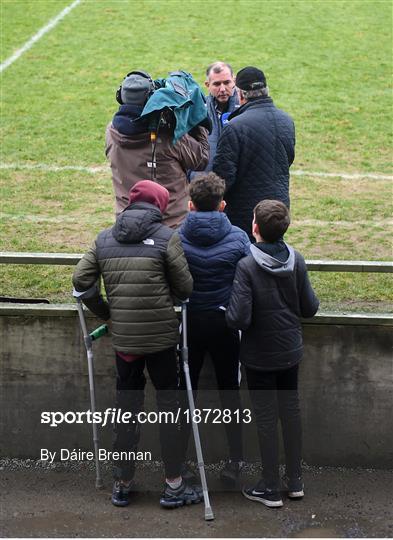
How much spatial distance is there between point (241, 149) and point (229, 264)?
56.6 inches

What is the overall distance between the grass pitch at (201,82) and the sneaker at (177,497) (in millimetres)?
2244

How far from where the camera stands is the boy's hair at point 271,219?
278 inches

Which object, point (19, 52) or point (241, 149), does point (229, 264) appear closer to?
point (241, 149)

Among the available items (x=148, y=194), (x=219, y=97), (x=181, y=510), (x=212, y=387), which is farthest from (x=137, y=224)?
(x=219, y=97)

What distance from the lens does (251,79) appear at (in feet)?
27.2

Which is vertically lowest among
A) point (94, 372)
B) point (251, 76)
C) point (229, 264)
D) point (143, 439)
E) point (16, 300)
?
point (143, 439)

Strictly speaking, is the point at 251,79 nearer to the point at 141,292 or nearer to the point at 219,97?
the point at 219,97

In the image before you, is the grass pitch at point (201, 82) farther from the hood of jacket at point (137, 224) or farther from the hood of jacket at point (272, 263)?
the hood of jacket at point (137, 224)

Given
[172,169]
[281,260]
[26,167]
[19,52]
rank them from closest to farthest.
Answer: [281,260]
[172,169]
[26,167]
[19,52]

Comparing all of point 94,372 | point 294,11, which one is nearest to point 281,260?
point 94,372

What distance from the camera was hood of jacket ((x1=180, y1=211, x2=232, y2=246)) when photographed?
7.22 m

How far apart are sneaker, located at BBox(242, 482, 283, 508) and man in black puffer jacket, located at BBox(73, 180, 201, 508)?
2.34 feet

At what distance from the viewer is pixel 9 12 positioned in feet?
73.3

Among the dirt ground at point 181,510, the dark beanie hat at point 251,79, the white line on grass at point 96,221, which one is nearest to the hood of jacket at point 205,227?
the dark beanie hat at point 251,79
